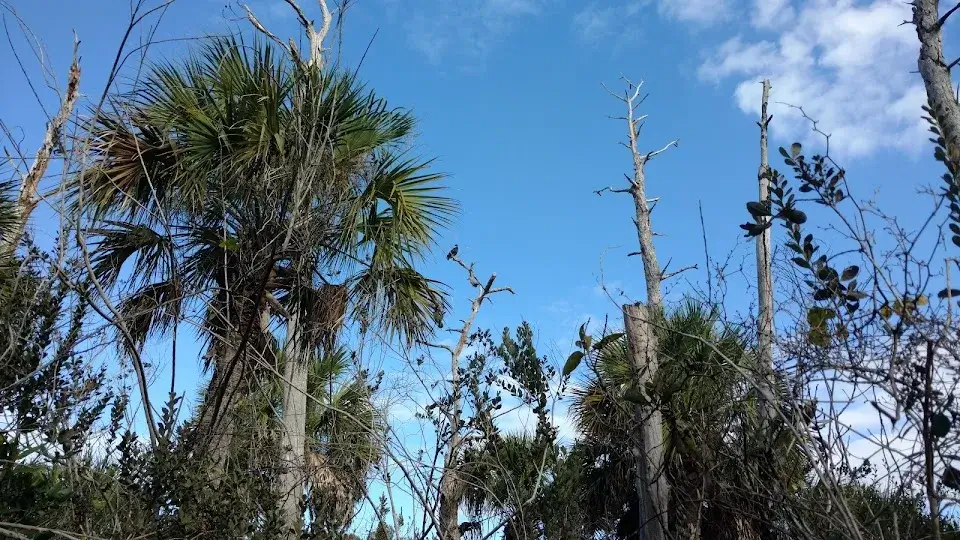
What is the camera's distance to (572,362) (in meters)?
4.29

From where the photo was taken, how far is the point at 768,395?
2.37 meters

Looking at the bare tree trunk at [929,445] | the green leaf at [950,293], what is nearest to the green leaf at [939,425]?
the bare tree trunk at [929,445]

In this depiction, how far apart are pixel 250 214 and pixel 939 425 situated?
10.8ft

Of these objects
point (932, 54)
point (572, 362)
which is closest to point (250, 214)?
point (572, 362)

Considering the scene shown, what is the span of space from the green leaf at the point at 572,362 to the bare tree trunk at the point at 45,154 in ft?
9.14

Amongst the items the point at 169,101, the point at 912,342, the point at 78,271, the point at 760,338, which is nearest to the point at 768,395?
the point at 912,342

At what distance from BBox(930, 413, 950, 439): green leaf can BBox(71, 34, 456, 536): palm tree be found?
9.00 feet

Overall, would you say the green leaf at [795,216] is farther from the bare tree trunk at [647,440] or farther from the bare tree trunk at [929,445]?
the bare tree trunk at [647,440]

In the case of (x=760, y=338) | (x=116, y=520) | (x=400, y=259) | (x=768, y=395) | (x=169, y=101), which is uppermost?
(x=169, y=101)

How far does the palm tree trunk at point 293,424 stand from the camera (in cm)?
447

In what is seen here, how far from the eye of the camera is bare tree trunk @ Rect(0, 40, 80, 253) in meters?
3.08

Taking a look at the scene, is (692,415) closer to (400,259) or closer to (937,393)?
(937,393)

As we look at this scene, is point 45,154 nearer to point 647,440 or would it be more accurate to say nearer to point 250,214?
point 250,214

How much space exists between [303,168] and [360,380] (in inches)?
65.0
